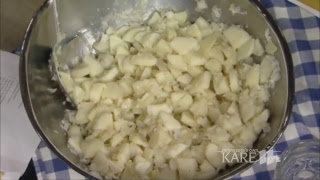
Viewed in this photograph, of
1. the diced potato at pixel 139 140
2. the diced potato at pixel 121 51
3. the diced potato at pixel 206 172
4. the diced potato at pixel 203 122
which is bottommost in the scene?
the diced potato at pixel 206 172

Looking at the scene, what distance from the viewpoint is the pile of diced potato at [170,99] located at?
80 cm

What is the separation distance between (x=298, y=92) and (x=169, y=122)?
26 centimetres

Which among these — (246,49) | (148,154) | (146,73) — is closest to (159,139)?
(148,154)

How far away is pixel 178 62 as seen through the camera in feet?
2.87

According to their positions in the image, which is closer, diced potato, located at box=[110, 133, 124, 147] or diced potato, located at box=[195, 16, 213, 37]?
diced potato, located at box=[110, 133, 124, 147]

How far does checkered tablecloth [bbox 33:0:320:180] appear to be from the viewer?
2.82ft

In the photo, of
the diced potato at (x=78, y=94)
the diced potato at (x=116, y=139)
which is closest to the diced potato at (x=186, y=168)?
the diced potato at (x=116, y=139)

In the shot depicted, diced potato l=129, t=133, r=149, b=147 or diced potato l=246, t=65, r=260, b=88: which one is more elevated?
diced potato l=246, t=65, r=260, b=88

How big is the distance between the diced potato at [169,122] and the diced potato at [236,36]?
18 cm

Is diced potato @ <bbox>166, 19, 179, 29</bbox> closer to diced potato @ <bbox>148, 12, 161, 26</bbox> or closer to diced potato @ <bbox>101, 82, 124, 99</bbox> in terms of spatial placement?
diced potato @ <bbox>148, 12, 161, 26</bbox>

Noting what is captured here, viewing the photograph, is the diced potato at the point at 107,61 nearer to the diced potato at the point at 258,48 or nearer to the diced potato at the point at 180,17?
the diced potato at the point at 180,17

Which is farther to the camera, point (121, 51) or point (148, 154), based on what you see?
point (121, 51)

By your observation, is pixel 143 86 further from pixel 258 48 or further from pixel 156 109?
pixel 258 48

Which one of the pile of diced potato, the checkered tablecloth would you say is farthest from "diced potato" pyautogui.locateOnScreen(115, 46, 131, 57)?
the checkered tablecloth
